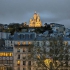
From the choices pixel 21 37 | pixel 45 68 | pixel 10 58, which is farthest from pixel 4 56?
pixel 45 68

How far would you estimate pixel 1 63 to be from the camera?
227 feet

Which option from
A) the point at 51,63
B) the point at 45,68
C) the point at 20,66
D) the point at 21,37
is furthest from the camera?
the point at 21,37

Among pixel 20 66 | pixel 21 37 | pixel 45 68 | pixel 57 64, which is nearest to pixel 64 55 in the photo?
pixel 57 64

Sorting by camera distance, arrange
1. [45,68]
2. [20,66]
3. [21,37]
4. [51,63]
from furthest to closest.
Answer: [21,37] → [20,66] → [45,68] → [51,63]

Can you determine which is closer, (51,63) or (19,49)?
(51,63)

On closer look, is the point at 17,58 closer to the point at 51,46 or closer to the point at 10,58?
the point at 10,58

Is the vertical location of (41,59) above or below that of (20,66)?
above

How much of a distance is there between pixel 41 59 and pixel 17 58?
32480mm

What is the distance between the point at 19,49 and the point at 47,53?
32.7 metres

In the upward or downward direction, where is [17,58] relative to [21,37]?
downward

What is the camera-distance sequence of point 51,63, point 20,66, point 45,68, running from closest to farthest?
1. point 51,63
2. point 45,68
3. point 20,66

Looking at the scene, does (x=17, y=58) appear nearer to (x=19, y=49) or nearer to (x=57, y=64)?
(x=19, y=49)

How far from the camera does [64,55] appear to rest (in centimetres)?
3152

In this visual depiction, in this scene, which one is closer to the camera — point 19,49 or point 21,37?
point 19,49
